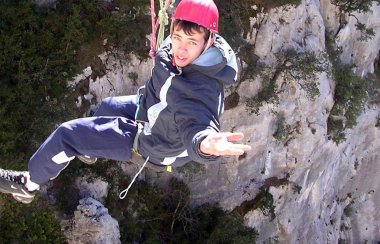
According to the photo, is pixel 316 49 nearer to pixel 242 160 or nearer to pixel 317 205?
pixel 242 160

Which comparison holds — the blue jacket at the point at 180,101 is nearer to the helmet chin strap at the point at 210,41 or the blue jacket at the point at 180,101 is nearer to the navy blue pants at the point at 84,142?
the helmet chin strap at the point at 210,41

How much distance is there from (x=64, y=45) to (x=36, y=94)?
949mm

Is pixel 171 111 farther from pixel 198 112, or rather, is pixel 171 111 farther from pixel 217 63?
pixel 217 63

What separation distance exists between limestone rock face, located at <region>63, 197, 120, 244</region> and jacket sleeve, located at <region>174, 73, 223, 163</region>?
5219 mm

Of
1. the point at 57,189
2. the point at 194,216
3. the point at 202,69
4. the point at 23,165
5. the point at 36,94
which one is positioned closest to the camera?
the point at 202,69

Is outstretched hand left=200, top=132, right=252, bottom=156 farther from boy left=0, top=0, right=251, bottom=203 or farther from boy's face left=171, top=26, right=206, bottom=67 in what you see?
boy's face left=171, top=26, right=206, bottom=67

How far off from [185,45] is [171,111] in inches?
20.1

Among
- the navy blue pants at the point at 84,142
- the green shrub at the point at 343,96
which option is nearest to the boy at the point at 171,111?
the navy blue pants at the point at 84,142

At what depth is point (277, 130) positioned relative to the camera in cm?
1163

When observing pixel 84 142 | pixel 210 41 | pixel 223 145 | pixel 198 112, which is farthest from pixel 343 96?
pixel 223 145

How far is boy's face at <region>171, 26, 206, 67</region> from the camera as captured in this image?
3.88m

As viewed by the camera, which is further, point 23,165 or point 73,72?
point 73,72

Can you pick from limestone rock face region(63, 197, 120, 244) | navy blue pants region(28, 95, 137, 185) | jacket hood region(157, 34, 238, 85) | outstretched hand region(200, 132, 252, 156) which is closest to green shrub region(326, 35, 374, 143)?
limestone rock face region(63, 197, 120, 244)

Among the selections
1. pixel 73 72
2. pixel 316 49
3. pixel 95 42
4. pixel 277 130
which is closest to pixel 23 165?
pixel 73 72
